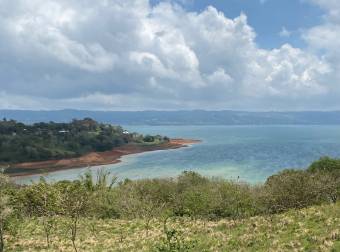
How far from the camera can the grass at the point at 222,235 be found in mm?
20898

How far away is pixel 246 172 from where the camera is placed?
406 feet

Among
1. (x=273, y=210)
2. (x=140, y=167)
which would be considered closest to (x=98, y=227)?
(x=273, y=210)

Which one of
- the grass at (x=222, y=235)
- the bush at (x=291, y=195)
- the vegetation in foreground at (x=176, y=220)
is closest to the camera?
the grass at (x=222, y=235)

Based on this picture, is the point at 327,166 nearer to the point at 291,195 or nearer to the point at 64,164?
the point at 291,195

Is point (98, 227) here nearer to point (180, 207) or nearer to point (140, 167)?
point (180, 207)

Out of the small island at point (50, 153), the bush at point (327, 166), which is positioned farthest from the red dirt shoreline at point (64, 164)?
the bush at point (327, 166)

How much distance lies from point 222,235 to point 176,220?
1312 cm

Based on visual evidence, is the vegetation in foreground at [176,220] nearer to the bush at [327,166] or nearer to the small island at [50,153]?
the bush at [327,166]

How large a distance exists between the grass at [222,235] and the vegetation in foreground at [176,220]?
5 centimetres

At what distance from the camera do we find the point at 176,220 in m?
39.2

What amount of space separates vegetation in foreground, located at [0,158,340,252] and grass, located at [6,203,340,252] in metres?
0.05

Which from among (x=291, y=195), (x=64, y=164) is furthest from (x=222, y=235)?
(x=64, y=164)

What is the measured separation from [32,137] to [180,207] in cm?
15329

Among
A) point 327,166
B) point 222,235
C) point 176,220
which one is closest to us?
point 222,235
